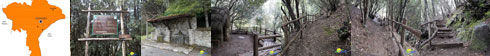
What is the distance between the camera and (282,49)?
1713 mm

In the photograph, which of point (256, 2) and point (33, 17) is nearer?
point (256, 2)

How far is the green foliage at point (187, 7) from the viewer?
8.04 ft

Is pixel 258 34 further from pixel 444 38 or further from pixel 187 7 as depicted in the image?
pixel 444 38

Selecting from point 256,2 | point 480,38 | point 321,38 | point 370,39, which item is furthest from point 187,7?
point 480,38

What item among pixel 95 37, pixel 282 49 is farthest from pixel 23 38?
pixel 282 49

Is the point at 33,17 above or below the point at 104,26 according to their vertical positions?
above

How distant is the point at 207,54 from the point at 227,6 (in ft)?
2.40

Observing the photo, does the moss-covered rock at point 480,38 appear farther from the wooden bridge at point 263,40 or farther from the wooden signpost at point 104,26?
the wooden signpost at point 104,26

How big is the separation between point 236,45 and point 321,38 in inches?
31.2

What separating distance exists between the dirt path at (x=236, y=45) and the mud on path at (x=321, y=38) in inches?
19.6

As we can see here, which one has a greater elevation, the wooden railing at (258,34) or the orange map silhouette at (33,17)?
the orange map silhouette at (33,17)

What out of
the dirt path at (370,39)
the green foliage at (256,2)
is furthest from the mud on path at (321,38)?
the green foliage at (256,2)

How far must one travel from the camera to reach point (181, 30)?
265cm

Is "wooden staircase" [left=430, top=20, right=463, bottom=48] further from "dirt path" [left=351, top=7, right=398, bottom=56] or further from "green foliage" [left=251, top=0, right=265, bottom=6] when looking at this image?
"green foliage" [left=251, top=0, right=265, bottom=6]
